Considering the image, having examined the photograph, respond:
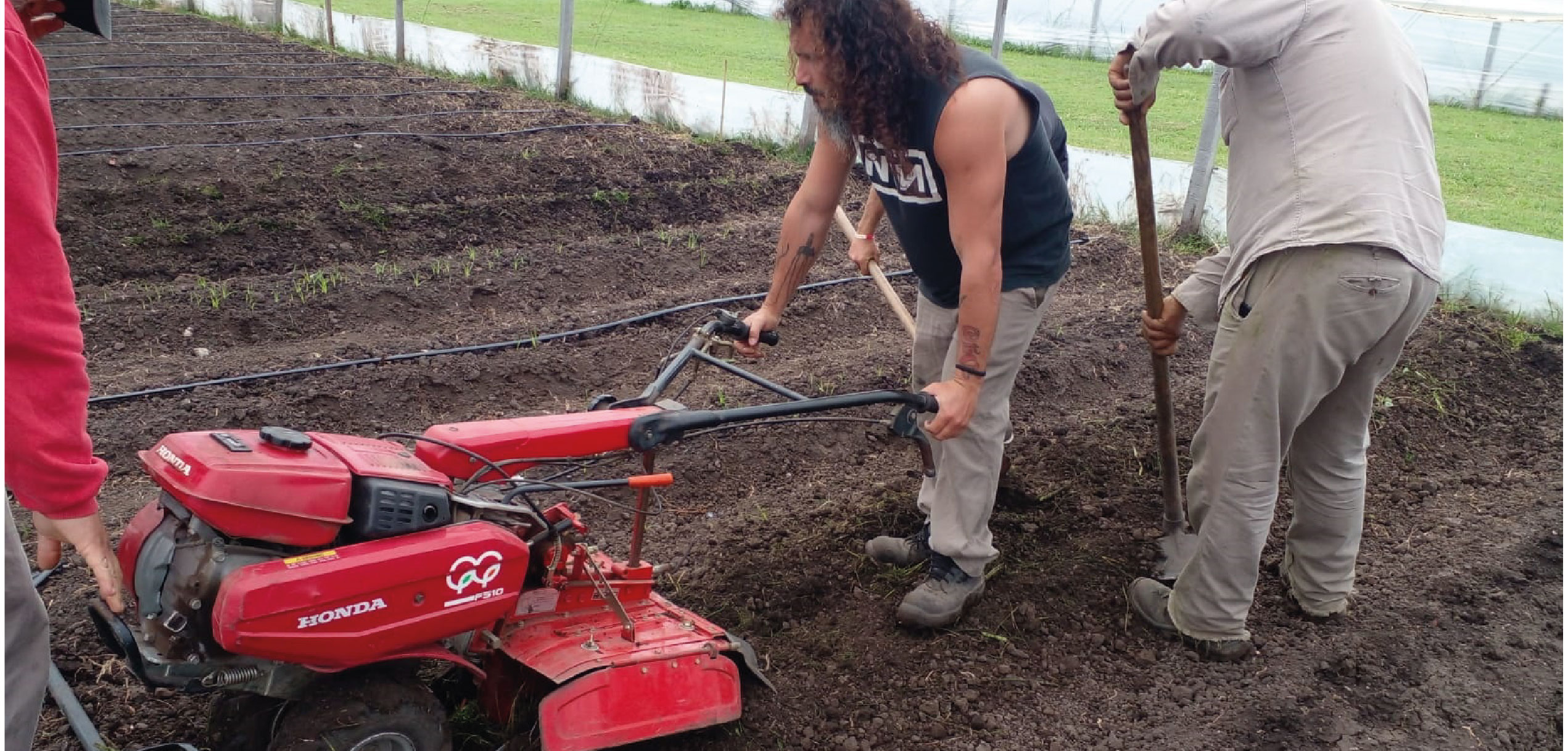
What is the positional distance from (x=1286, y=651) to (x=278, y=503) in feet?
8.91

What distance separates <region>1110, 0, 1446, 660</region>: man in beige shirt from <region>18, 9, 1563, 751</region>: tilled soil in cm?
41

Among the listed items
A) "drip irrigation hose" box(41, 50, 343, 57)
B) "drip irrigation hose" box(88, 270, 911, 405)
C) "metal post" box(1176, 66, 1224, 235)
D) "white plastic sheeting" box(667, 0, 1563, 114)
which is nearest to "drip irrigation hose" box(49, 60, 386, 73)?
"drip irrigation hose" box(41, 50, 343, 57)

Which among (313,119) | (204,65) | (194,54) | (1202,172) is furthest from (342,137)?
(194,54)

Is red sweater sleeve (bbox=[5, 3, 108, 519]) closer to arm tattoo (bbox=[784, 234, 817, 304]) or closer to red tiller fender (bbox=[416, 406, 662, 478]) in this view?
red tiller fender (bbox=[416, 406, 662, 478])

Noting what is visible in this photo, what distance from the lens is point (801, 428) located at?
467 cm

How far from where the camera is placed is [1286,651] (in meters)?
3.41

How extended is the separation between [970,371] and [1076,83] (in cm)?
1432

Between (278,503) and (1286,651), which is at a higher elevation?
(278,503)

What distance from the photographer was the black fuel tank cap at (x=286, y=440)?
2248 mm

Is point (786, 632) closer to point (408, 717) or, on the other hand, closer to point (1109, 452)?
point (408, 717)

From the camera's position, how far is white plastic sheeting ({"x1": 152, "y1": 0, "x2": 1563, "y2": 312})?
6738 millimetres

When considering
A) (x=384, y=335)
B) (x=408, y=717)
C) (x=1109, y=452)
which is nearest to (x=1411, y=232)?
(x=1109, y=452)

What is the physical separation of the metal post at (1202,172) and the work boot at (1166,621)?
4475mm

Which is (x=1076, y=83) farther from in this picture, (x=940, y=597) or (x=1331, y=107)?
(x=940, y=597)
